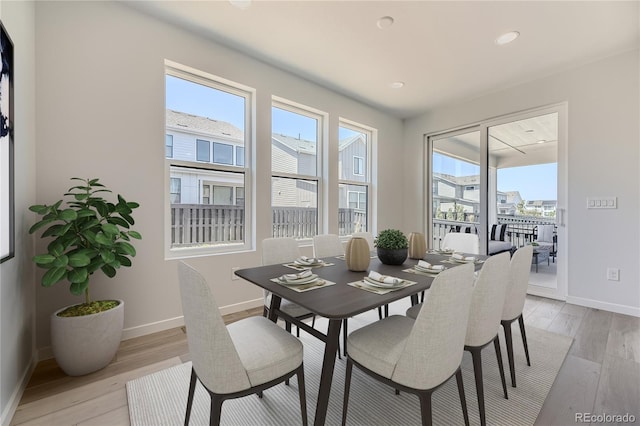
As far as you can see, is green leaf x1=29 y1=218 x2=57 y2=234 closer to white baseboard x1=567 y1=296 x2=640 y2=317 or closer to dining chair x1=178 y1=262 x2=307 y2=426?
dining chair x1=178 y1=262 x2=307 y2=426

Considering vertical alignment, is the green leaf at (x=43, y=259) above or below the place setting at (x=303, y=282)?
above

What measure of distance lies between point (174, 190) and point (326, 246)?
62.7 inches

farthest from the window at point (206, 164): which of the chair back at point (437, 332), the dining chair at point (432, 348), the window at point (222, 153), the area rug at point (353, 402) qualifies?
the chair back at point (437, 332)

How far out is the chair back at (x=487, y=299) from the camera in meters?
1.36

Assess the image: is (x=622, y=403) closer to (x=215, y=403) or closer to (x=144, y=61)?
(x=215, y=403)

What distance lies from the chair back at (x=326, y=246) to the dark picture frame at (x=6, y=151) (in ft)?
6.51

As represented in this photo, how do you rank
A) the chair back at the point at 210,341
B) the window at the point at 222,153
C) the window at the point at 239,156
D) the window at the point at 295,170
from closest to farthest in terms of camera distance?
1. the chair back at the point at 210,341
2. the window at the point at 222,153
3. the window at the point at 239,156
4. the window at the point at 295,170

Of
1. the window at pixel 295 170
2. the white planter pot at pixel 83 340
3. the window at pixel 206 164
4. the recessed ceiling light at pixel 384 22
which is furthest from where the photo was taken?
the window at pixel 295 170

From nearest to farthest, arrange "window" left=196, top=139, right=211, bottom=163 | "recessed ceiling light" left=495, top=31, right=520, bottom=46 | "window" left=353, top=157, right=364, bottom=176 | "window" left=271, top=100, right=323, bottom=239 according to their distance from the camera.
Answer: "recessed ceiling light" left=495, top=31, right=520, bottom=46
"window" left=196, top=139, right=211, bottom=163
"window" left=271, top=100, right=323, bottom=239
"window" left=353, top=157, right=364, bottom=176

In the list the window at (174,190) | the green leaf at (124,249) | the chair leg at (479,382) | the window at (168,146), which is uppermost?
the window at (168,146)

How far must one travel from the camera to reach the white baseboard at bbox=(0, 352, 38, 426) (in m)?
1.41

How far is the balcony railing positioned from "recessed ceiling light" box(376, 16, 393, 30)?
7.11 feet

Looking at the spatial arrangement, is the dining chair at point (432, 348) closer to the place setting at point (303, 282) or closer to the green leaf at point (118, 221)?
the place setting at point (303, 282)

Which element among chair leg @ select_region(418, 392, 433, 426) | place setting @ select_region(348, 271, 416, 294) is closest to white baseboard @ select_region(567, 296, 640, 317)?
place setting @ select_region(348, 271, 416, 294)
